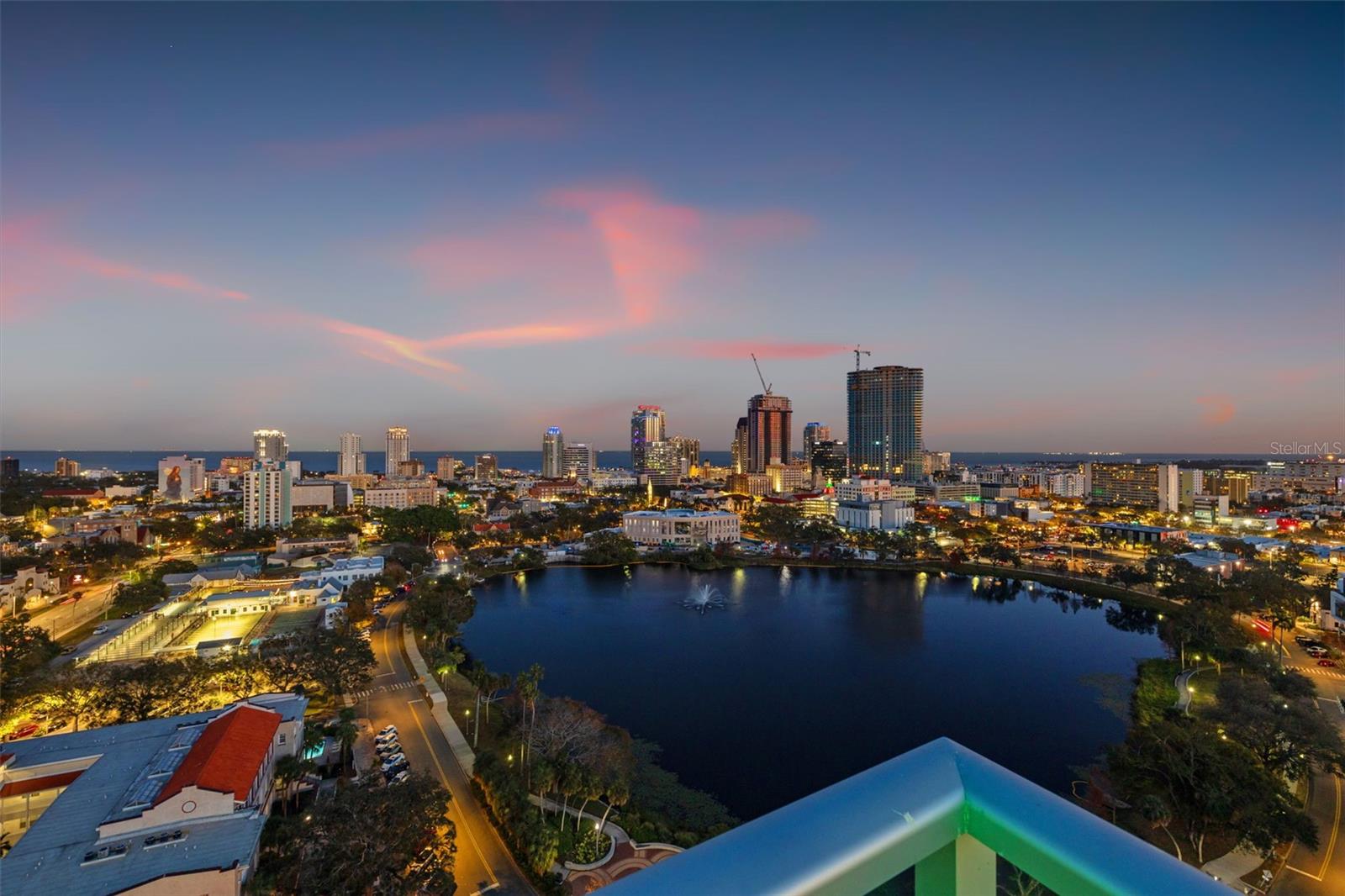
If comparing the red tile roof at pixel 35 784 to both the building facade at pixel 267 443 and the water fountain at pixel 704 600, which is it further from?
the building facade at pixel 267 443

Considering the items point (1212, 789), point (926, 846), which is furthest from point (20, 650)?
point (1212, 789)

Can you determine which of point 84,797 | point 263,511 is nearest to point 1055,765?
point 84,797

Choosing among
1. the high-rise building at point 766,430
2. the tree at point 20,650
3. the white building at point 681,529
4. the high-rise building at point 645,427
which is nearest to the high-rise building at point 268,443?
the high-rise building at point 645,427

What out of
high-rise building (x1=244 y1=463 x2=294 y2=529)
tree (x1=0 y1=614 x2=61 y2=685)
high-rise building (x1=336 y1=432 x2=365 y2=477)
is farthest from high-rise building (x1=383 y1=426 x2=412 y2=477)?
tree (x1=0 y1=614 x2=61 y2=685)

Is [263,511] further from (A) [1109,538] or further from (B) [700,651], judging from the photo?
(A) [1109,538]

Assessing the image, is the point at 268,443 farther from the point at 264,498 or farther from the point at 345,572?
the point at 345,572

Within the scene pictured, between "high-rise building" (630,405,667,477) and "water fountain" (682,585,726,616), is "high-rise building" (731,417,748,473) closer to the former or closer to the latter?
"high-rise building" (630,405,667,477)
